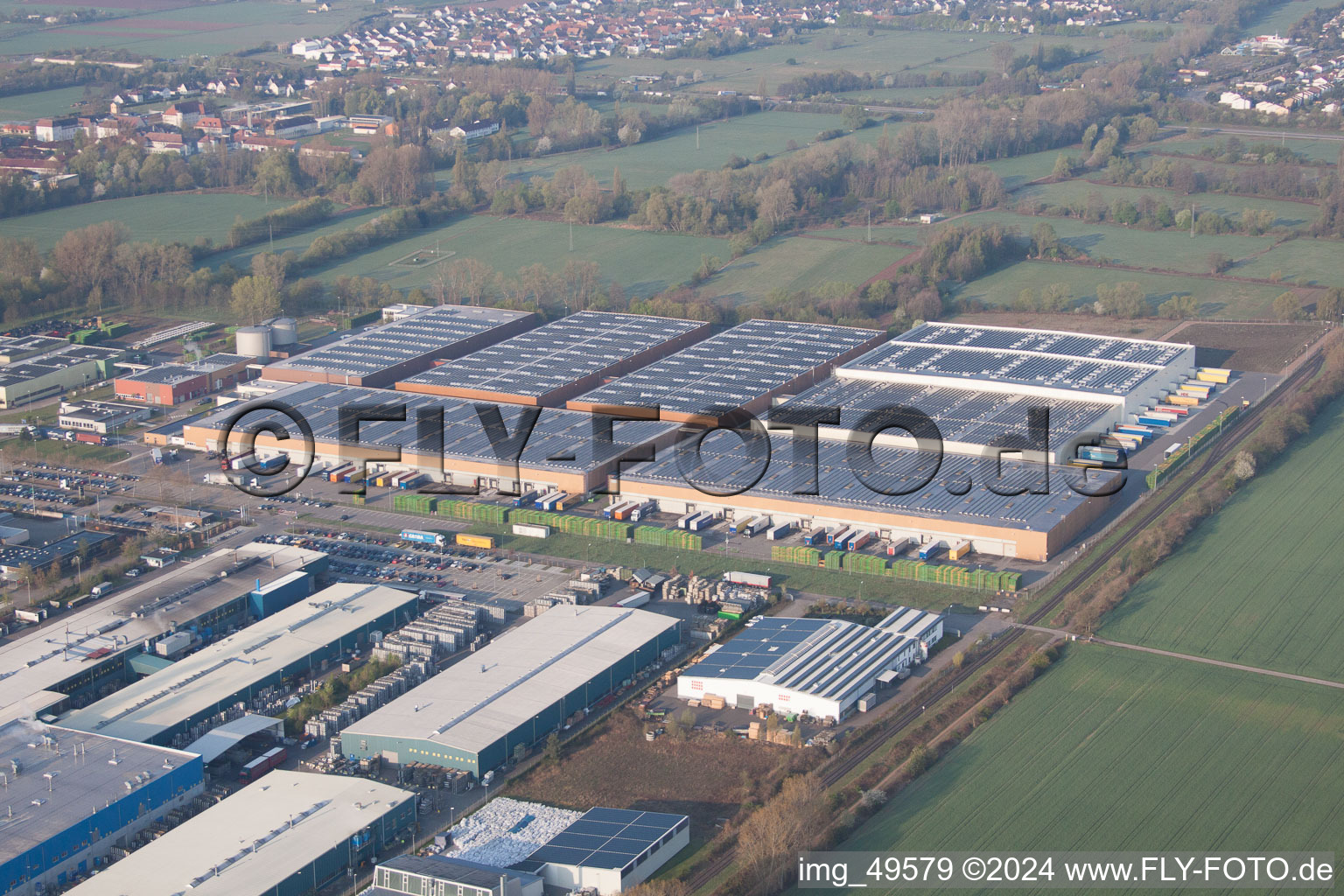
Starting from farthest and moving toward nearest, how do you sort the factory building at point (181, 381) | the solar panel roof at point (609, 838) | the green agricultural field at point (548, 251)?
the green agricultural field at point (548, 251)
the factory building at point (181, 381)
the solar panel roof at point (609, 838)

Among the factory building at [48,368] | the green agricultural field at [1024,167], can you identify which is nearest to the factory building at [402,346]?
the factory building at [48,368]

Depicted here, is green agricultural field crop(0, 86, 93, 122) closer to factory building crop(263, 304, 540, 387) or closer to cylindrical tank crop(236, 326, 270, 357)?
cylindrical tank crop(236, 326, 270, 357)

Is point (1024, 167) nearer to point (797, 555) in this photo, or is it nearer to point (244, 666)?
point (797, 555)

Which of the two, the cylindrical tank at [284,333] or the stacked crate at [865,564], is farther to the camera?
the cylindrical tank at [284,333]

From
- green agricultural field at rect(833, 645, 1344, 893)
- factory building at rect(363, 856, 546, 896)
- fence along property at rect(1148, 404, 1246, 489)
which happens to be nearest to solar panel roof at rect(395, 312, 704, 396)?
fence along property at rect(1148, 404, 1246, 489)

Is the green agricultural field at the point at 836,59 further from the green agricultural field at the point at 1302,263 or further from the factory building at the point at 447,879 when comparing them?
the factory building at the point at 447,879

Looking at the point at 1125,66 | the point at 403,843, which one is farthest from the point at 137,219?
the point at 1125,66

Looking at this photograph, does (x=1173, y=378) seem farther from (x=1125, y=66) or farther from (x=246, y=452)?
(x=1125, y=66)

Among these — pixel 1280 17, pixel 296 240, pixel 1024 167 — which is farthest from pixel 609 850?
pixel 1280 17
